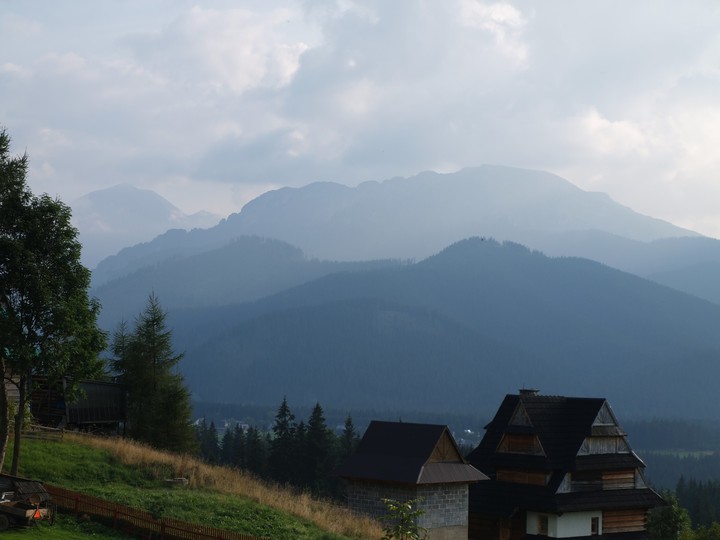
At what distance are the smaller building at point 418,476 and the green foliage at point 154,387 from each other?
16.5 metres

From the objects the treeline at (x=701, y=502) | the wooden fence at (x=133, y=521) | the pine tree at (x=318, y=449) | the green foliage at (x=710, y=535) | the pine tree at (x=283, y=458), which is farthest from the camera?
the treeline at (x=701, y=502)

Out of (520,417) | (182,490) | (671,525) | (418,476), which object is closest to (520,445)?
(520,417)

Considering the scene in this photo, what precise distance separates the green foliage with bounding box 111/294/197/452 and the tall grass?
15.0 m

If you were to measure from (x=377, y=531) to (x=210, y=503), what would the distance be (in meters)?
7.17

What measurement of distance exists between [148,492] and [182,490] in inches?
75.7

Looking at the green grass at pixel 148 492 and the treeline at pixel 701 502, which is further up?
the green grass at pixel 148 492

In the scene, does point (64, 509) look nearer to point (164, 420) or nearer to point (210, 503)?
point (210, 503)

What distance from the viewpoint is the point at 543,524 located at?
51500 mm

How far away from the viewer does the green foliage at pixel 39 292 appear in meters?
35.1

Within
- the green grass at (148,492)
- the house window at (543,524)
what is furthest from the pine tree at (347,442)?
the green grass at (148,492)

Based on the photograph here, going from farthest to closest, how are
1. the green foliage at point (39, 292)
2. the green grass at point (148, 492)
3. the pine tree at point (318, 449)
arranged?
the pine tree at point (318, 449)
the green foliage at point (39, 292)
the green grass at point (148, 492)

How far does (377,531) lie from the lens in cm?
3769

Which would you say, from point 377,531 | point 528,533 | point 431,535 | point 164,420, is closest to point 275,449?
point 164,420

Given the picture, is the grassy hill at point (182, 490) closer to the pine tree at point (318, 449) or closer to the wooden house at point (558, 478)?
the wooden house at point (558, 478)
